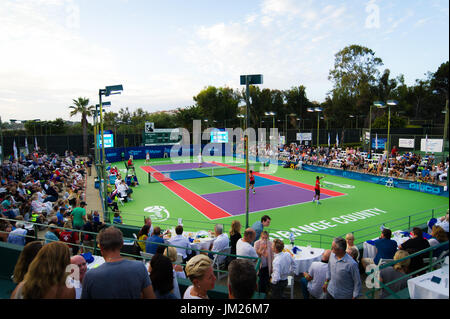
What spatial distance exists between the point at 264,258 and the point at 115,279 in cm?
438

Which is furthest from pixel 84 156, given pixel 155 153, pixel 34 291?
pixel 34 291

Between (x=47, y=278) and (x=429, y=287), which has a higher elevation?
(x=47, y=278)

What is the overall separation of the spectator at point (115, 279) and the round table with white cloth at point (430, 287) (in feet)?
13.1

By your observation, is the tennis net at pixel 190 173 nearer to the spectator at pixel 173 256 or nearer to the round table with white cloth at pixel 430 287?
the spectator at pixel 173 256

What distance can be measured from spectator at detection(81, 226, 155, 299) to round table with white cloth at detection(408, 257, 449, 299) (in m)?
4.00

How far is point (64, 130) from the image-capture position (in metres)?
61.1

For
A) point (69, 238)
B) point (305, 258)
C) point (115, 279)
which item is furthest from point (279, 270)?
point (69, 238)

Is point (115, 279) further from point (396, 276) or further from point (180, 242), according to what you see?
point (180, 242)

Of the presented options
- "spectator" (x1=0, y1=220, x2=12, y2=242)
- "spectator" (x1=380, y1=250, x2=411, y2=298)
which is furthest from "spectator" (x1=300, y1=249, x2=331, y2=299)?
"spectator" (x1=0, y1=220, x2=12, y2=242)

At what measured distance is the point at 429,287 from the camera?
14.6ft

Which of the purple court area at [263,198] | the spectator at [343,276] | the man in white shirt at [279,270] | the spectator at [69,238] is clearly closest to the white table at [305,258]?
the man in white shirt at [279,270]
